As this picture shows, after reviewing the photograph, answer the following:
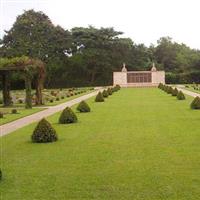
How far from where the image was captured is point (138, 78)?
72.4 m

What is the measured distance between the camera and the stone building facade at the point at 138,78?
7181 centimetres

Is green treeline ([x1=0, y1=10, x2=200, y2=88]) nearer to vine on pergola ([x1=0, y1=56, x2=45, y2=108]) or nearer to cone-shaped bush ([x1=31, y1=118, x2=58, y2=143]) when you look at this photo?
vine on pergola ([x1=0, y1=56, x2=45, y2=108])

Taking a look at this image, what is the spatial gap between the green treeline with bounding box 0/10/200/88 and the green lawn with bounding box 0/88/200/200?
50.5m

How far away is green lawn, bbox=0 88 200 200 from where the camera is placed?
8633mm

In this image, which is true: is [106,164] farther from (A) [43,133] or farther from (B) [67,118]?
(B) [67,118]

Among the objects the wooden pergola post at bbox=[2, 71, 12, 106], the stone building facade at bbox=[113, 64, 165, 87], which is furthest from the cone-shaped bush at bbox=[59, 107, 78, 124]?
the stone building facade at bbox=[113, 64, 165, 87]

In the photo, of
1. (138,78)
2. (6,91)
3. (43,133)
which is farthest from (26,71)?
(138,78)

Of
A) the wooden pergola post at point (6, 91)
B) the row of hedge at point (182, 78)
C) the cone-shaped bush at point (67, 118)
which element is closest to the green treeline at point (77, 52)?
the row of hedge at point (182, 78)

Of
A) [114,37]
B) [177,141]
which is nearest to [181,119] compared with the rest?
[177,141]

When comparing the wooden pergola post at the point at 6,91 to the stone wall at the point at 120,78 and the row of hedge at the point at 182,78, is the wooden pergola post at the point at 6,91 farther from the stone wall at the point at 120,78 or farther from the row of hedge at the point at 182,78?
the row of hedge at the point at 182,78

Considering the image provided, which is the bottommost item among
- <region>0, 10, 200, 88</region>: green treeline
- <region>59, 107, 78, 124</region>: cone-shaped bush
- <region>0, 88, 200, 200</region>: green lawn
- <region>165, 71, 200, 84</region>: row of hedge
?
<region>0, 88, 200, 200</region>: green lawn

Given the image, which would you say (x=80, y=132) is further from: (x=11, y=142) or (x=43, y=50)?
(x=43, y=50)

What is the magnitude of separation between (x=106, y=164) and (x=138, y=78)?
61749 millimetres

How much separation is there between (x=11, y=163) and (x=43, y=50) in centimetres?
5875
